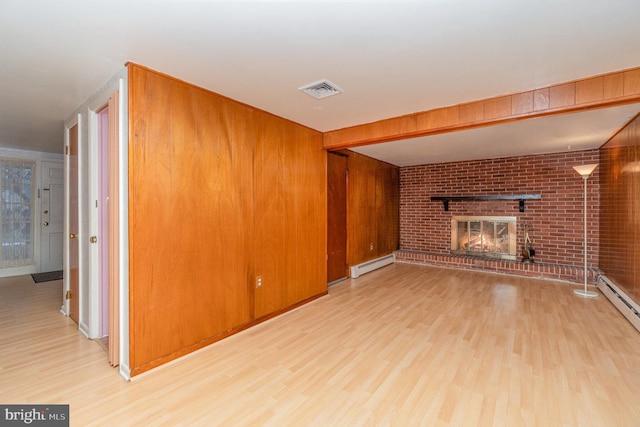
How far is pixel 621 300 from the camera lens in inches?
128

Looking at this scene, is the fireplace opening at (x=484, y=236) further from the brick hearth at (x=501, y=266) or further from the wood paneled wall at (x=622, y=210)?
the wood paneled wall at (x=622, y=210)

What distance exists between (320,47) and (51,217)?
20.1ft

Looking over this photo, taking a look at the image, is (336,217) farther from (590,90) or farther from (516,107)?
(590,90)

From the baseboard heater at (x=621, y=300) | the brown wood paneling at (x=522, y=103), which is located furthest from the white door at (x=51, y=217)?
the baseboard heater at (x=621, y=300)

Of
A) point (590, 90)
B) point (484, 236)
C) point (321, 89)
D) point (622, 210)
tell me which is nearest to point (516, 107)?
point (590, 90)

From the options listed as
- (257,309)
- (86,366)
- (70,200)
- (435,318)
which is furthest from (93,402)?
(435,318)

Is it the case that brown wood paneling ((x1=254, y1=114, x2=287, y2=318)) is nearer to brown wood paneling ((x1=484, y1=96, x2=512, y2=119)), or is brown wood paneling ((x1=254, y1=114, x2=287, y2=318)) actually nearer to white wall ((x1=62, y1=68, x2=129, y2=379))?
white wall ((x1=62, y1=68, x2=129, y2=379))

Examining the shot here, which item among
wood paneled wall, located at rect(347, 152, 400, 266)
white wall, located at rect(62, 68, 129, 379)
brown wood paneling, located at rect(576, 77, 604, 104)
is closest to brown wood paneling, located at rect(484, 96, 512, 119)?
brown wood paneling, located at rect(576, 77, 604, 104)

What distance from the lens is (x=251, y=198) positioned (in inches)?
113

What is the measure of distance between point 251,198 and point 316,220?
1.15 meters

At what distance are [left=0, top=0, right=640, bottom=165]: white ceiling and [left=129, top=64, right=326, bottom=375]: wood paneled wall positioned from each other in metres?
0.29

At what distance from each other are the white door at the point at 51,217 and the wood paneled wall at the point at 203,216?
187 inches

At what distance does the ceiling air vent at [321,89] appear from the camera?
234 cm

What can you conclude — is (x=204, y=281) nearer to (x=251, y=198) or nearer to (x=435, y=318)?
(x=251, y=198)
